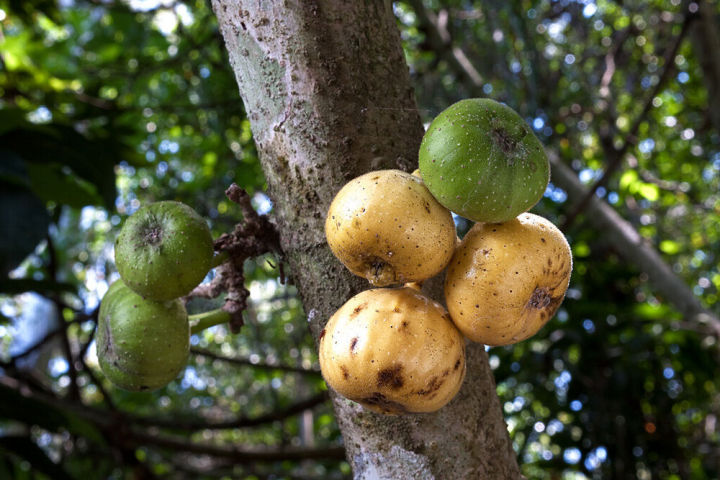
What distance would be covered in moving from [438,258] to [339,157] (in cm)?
30

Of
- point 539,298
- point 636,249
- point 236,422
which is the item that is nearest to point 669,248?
point 636,249

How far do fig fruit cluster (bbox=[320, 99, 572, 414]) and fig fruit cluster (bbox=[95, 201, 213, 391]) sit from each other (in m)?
0.38

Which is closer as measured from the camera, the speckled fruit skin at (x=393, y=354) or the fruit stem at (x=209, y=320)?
the speckled fruit skin at (x=393, y=354)

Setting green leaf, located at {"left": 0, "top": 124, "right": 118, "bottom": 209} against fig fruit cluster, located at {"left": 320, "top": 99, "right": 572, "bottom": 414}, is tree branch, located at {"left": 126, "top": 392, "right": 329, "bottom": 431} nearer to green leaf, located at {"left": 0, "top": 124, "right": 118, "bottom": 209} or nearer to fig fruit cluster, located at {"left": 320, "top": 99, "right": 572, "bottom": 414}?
green leaf, located at {"left": 0, "top": 124, "right": 118, "bottom": 209}

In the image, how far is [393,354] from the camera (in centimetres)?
106

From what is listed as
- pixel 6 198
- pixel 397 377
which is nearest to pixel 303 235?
pixel 397 377

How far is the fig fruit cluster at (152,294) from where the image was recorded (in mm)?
1320

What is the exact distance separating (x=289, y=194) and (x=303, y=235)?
92mm

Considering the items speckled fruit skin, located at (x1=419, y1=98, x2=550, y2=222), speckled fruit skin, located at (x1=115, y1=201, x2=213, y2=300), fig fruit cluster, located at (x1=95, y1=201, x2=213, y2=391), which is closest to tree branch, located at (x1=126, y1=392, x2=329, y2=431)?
fig fruit cluster, located at (x1=95, y1=201, x2=213, y2=391)

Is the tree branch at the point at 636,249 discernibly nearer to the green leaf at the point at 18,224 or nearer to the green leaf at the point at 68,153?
the green leaf at the point at 68,153

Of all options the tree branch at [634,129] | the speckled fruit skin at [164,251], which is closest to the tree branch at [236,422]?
the tree branch at [634,129]

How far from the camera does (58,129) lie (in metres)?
2.85

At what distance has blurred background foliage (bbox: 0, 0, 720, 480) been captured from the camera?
9.02ft

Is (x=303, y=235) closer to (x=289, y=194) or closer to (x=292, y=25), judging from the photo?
(x=289, y=194)
